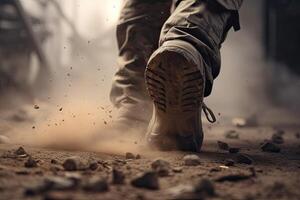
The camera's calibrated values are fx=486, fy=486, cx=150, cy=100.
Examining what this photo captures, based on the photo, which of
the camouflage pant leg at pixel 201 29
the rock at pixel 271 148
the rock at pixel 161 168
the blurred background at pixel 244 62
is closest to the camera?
the rock at pixel 161 168

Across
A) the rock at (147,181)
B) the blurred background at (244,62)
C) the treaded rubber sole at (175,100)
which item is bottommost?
the rock at (147,181)

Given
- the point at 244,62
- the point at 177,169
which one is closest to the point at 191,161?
the point at 177,169

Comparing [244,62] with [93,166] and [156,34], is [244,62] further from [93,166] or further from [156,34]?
[93,166]

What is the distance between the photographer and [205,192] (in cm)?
91

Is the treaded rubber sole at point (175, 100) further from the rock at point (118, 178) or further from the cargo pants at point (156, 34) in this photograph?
the rock at point (118, 178)

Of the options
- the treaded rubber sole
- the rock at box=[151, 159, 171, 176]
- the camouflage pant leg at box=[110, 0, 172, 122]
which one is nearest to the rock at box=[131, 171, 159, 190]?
the rock at box=[151, 159, 171, 176]

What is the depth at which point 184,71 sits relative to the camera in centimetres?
138

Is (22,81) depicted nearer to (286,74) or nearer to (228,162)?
(286,74)

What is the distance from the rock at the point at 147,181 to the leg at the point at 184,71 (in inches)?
19.3

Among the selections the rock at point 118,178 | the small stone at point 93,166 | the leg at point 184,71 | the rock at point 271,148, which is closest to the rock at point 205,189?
the rock at point 118,178

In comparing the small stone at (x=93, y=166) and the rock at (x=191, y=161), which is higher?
the rock at (x=191, y=161)

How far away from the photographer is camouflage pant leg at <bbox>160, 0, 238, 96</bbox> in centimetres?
149

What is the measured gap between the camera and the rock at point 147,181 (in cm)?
95

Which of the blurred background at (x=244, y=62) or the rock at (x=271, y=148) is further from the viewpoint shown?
the blurred background at (x=244, y=62)
